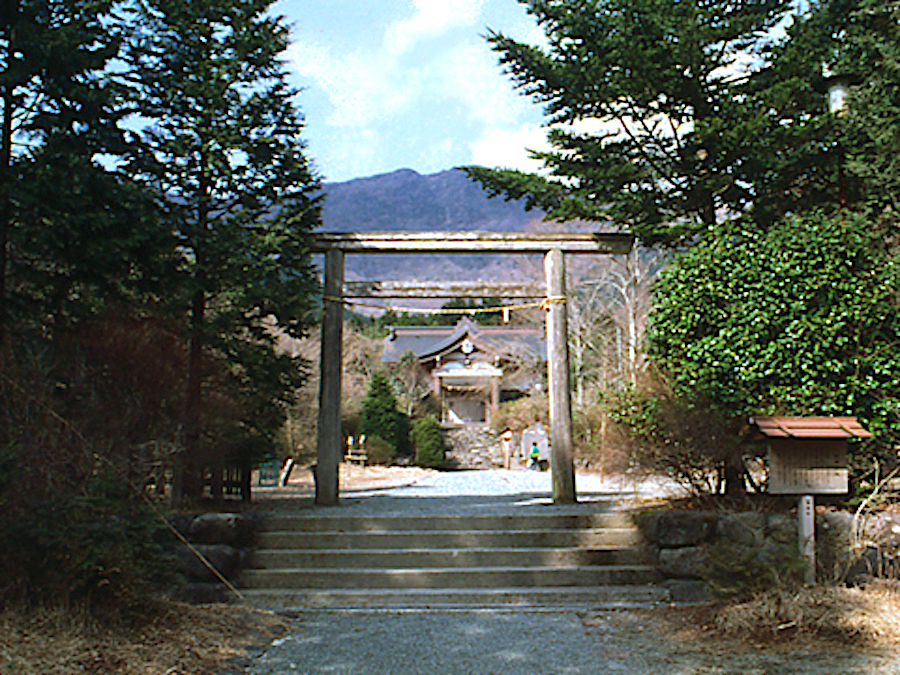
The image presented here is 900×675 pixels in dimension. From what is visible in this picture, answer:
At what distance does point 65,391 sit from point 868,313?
23.5 ft

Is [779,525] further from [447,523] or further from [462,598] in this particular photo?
[447,523]

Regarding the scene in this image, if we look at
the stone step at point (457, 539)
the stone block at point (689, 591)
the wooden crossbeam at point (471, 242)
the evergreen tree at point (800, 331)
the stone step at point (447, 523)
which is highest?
the wooden crossbeam at point (471, 242)

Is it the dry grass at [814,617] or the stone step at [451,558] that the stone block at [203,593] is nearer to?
the stone step at [451,558]

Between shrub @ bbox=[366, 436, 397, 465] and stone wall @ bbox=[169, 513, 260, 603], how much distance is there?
522 inches

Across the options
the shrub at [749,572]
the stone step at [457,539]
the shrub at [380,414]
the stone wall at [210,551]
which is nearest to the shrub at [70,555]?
the stone wall at [210,551]

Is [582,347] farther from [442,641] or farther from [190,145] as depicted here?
[442,641]

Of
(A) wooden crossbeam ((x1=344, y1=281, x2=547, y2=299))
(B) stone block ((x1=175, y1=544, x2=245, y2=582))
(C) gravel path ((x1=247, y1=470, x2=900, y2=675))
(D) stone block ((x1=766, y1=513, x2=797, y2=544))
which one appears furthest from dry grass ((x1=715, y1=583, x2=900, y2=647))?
(A) wooden crossbeam ((x1=344, y1=281, x2=547, y2=299))

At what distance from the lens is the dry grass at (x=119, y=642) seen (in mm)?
3996

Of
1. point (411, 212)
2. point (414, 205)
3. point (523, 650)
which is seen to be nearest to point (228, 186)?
point (523, 650)

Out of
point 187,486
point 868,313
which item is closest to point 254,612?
point 187,486

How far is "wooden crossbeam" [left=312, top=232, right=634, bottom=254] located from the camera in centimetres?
908

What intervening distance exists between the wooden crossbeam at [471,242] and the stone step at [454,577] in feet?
13.1

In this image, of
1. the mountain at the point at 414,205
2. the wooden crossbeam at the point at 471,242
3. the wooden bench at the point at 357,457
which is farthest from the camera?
the mountain at the point at 414,205

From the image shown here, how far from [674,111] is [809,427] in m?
4.02
